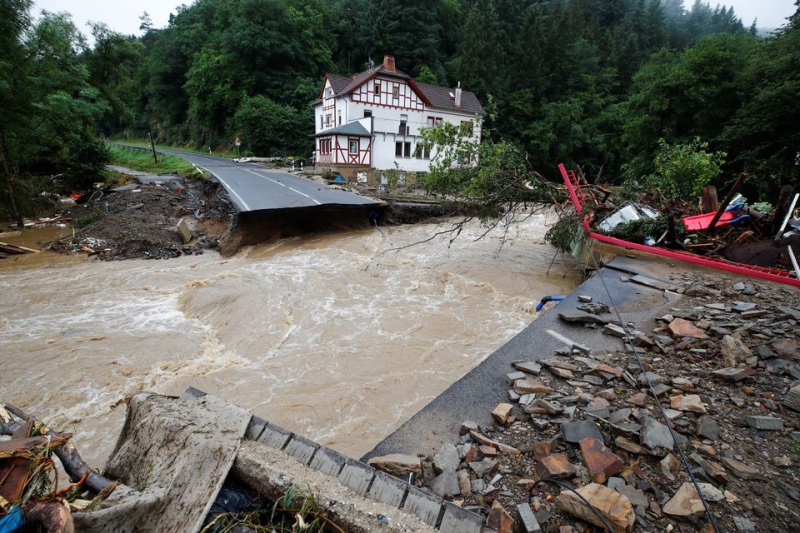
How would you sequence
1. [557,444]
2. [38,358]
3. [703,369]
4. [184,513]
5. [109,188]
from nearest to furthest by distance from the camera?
[184,513] → [557,444] → [703,369] → [38,358] → [109,188]

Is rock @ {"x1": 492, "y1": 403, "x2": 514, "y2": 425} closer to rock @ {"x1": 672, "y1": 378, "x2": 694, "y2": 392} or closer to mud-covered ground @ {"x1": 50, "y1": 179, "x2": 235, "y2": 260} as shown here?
rock @ {"x1": 672, "y1": 378, "x2": 694, "y2": 392}

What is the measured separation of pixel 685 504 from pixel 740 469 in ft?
2.14

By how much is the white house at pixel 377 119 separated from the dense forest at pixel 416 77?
670 cm

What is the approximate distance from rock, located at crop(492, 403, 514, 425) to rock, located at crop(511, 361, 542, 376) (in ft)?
2.33

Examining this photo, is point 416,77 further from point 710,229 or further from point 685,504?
point 685,504

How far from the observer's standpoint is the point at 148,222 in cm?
1625

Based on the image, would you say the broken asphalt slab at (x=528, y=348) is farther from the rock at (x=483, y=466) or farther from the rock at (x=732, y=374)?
the rock at (x=732, y=374)

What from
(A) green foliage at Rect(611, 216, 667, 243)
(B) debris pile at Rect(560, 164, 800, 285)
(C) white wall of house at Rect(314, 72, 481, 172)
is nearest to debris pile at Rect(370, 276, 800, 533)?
(B) debris pile at Rect(560, 164, 800, 285)

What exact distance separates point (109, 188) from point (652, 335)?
27169mm

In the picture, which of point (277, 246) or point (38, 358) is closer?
point (38, 358)

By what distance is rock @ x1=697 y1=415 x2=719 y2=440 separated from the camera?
315 centimetres

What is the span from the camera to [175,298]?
9.96m

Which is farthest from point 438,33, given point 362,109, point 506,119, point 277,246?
point 277,246

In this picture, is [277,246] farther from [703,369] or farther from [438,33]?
[438,33]
